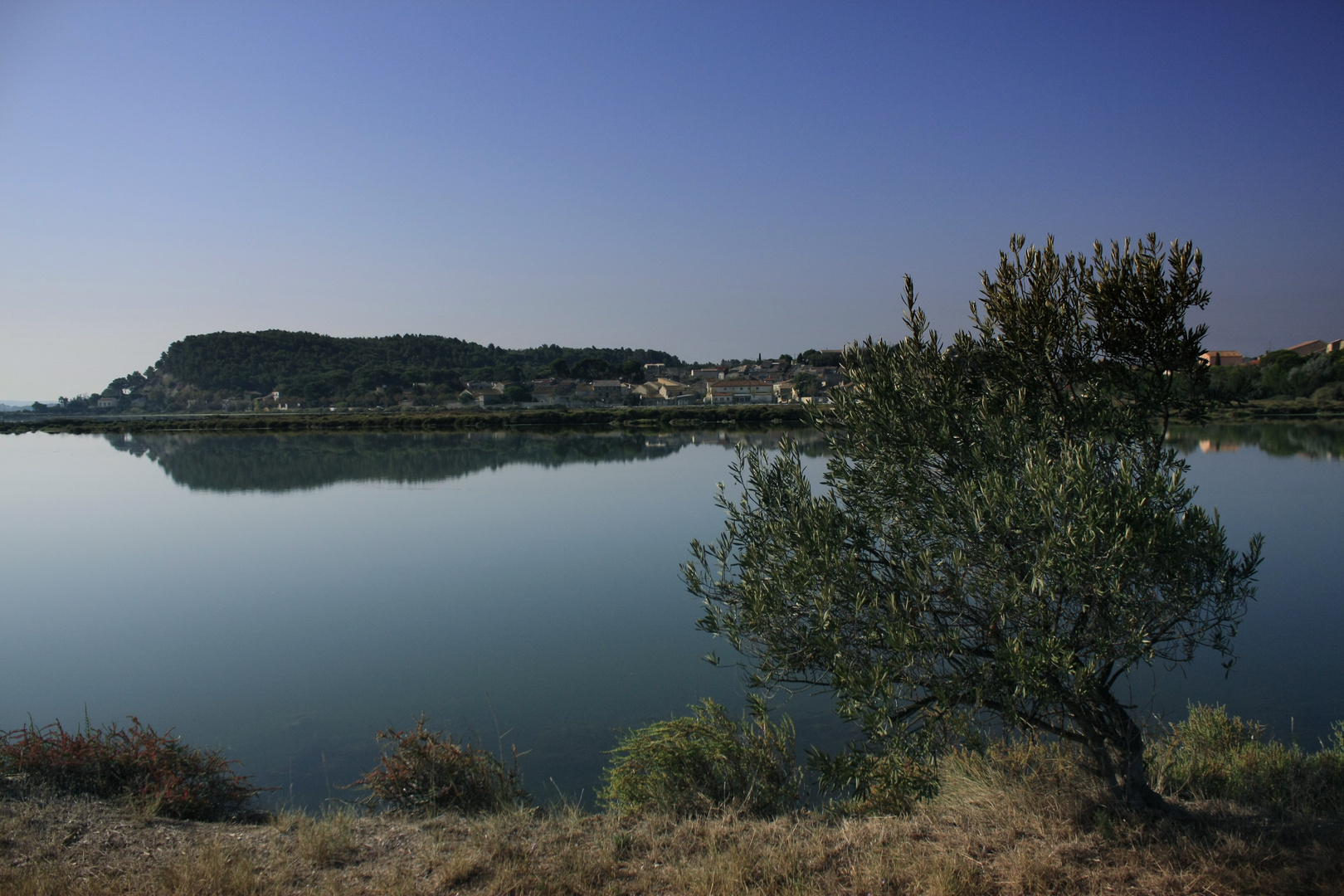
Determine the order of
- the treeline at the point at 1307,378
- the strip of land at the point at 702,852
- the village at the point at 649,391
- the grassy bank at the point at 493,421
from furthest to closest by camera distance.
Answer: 1. the village at the point at 649,391
2. the grassy bank at the point at 493,421
3. the treeline at the point at 1307,378
4. the strip of land at the point at 702,852

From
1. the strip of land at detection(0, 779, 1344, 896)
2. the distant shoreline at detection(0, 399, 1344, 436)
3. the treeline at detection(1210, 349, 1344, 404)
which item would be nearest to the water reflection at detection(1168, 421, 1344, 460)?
the treeline at detection(1210, 349, 1344, 404)

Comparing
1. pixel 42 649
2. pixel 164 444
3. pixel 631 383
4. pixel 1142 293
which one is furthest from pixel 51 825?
pixel 631 383

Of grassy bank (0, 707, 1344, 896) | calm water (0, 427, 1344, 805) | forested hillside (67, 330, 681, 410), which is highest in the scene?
forested hillside (67, 330, 681, 410)

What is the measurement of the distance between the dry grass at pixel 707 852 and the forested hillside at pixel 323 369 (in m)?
93.2

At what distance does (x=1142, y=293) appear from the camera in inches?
190

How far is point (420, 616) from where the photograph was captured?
13195 millimetres

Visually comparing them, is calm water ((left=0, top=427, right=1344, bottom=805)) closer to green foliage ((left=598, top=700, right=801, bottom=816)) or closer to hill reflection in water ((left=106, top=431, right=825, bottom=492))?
green foliage ((left=598, top=700, right=801, bottom=816))

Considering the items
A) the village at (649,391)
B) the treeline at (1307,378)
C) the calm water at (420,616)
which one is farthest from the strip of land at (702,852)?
the village at (649,391)

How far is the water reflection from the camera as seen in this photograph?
33812 millimetres

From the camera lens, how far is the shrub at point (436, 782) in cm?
599

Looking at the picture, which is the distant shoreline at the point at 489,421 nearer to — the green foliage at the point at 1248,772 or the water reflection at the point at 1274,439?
the water reflection at the point at 1274,439

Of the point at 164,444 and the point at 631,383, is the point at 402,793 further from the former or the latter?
the point at 631,383

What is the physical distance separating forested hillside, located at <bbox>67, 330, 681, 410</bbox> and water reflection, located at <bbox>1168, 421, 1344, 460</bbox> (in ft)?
248

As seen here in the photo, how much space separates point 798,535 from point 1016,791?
7.51 feet
